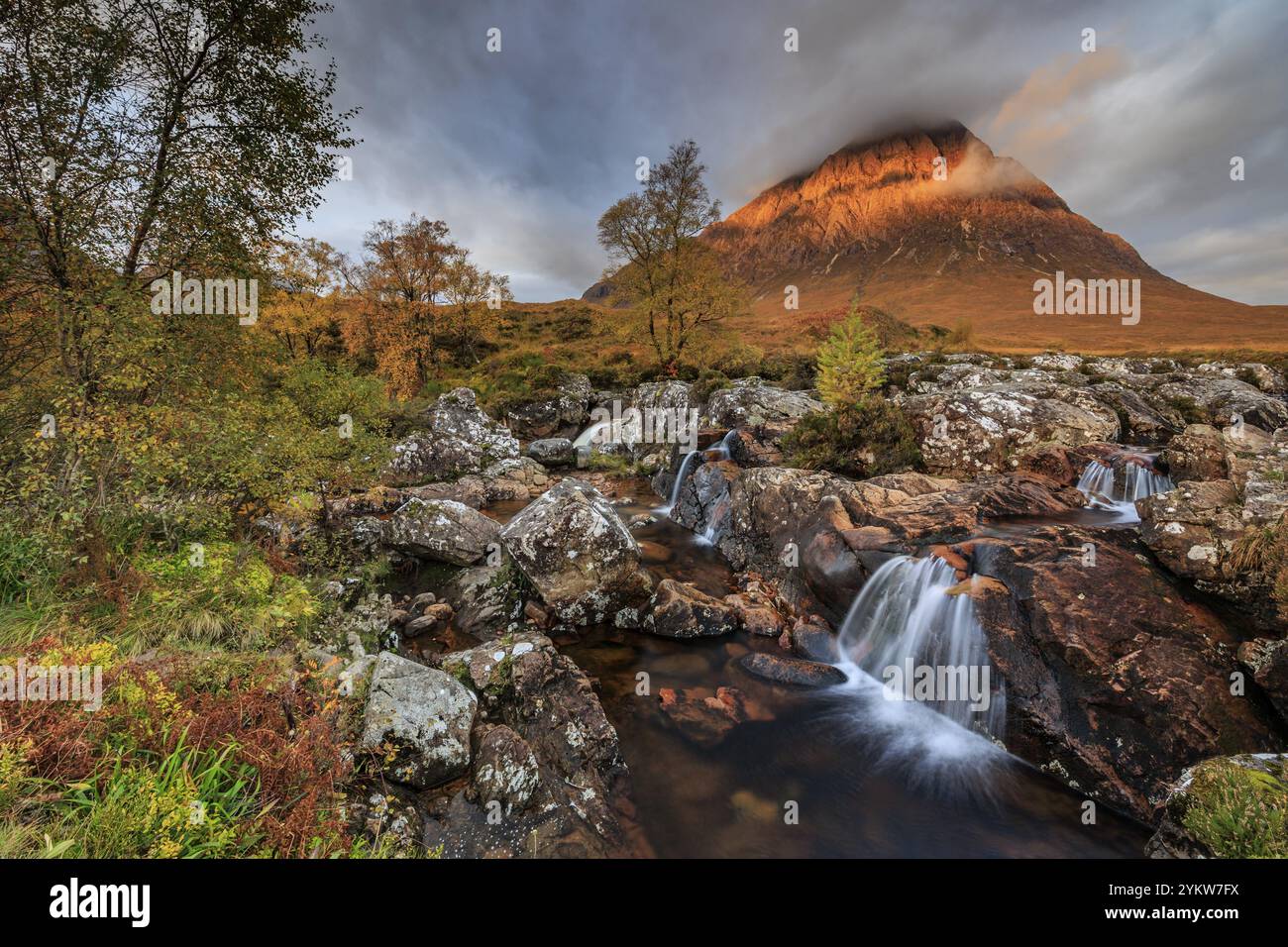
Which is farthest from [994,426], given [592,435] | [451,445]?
[451,445]

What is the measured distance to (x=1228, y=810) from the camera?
355 cm

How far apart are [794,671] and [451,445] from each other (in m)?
19.9

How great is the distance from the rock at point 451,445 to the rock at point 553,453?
1354mm

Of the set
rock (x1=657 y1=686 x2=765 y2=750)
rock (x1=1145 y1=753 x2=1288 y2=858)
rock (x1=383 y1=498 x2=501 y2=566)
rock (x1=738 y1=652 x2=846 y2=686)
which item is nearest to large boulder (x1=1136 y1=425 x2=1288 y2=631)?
rock (x1=1145 y1=753 x2=1288 y2=858)

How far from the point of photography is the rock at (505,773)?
5.93 metres

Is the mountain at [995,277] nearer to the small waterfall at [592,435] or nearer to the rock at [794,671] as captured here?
the small waterfall at [592,435]

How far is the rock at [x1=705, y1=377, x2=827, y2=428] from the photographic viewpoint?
20.9m

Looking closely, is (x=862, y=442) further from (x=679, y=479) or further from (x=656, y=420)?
(x=656, y=420)

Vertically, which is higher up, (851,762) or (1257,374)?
(1257,374)

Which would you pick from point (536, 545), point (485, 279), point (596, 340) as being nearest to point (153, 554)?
point (536, 545)

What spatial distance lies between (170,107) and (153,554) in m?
7.65

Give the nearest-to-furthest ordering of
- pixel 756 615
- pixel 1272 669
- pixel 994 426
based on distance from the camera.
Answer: pixel 1272 669
pixel 756 615
pixel 994 426

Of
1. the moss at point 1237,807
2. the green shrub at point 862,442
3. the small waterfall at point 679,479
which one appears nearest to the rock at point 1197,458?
the green shrub at point 862,442

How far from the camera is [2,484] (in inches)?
219
